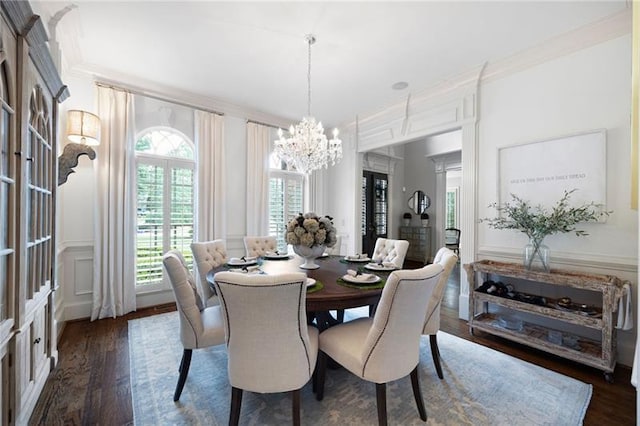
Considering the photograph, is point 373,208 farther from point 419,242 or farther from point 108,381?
point 108,381

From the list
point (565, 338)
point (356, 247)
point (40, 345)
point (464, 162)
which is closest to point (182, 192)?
point (40, 345)

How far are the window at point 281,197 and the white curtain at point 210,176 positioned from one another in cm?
93

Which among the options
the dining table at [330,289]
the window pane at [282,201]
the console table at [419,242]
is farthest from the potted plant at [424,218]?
the dining table at [330,289]

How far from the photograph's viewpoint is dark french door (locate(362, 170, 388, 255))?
6.53 meters

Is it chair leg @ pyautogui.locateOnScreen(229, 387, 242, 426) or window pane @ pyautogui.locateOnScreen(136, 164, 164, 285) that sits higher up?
window pane @ pyautogui.locateOnScreen(136, 164, 164, 285)

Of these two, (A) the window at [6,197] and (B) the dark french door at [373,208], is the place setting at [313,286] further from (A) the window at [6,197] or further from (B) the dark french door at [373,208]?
(B) the dark french door at [373,208]

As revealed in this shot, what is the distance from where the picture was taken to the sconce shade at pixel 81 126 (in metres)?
2.94

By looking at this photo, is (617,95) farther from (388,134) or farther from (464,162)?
(388,134)

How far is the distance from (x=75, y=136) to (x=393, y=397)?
3.91 m

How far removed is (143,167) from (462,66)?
424 cm

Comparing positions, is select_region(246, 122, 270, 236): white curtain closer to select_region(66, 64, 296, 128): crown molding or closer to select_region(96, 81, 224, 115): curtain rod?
select_region(66, 64, 296, 128): crown molding

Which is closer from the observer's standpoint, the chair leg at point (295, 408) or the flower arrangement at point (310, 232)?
the chair leg at point (295, 408)

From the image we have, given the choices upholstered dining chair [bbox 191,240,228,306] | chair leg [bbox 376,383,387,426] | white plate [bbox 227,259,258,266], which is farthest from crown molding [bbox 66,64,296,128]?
chair leg [bbox 376,383,387,426]

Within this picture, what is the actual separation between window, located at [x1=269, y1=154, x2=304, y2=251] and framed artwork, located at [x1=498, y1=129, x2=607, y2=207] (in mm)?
3315
